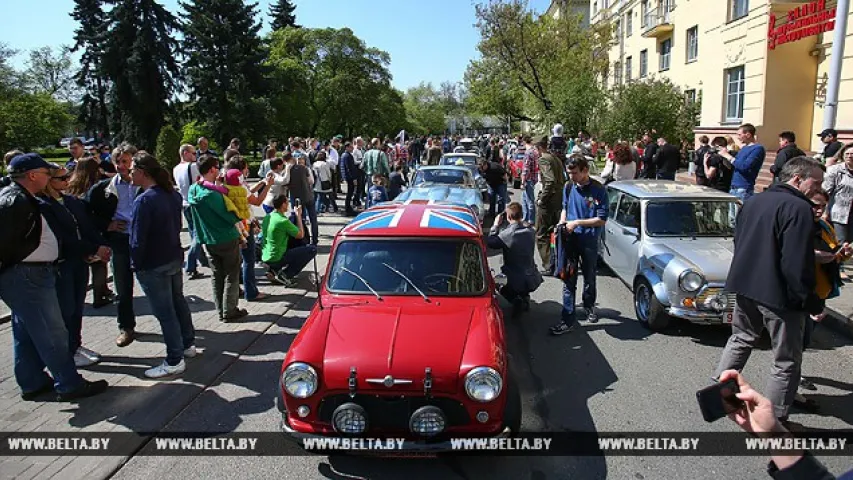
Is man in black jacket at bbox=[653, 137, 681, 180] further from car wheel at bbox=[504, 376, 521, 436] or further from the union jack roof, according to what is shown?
car wheel at bbox=[504, 376, 521, 436]

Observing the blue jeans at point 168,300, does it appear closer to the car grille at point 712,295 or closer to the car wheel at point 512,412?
the car wheel at point 512,412

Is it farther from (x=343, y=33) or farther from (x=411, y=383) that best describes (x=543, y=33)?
(x=411, y=383)

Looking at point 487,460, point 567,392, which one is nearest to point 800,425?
point 567,392

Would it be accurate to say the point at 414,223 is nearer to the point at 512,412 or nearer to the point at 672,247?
the point at 512,412

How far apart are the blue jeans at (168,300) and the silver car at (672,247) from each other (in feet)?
16.5

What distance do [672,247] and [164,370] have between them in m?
5.66

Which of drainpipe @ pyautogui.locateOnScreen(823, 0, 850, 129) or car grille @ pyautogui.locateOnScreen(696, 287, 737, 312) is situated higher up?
drainpipe @ pyautogui.locateOnScreen(823, 0, 850, 129)

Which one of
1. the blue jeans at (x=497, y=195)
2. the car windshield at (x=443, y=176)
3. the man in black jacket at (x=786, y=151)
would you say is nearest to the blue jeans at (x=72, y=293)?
the car windshield at (x=443, y=176)

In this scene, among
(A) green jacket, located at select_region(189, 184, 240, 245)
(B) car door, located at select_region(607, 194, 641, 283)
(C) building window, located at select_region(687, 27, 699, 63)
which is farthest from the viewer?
(C) building window, located at select_region(687, 27, 699, 63)

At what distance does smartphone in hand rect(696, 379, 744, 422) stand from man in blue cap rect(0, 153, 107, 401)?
4.77 meters

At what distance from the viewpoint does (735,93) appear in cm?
2152

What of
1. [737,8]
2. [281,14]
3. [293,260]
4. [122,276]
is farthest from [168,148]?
[281,14]

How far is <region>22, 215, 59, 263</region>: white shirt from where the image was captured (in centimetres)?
433

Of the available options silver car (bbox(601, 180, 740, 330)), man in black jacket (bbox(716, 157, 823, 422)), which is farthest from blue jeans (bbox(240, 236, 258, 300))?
man in black jacket (bbox(716, 157, 823, 422))
